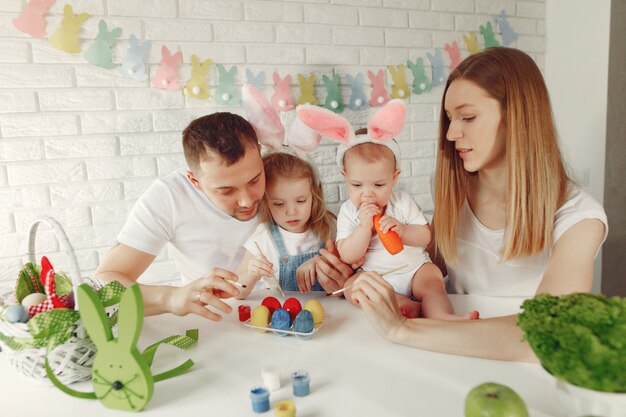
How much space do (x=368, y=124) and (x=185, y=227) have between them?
0.72m

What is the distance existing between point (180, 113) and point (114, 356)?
1.54 metres

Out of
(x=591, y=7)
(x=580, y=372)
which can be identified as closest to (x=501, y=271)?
(x=580, y=372)

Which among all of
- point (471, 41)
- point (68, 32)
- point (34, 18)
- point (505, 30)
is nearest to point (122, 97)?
point (68, 32)

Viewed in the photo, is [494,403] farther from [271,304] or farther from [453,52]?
[453,52]

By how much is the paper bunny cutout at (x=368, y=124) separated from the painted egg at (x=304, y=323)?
2.07 feet

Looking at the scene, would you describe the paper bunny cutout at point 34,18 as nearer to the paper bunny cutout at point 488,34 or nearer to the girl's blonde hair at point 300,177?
the girl's blonde hair at point 300,177

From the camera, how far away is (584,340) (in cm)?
66

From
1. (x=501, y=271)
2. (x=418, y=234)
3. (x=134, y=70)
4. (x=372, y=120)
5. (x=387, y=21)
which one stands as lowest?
(x=501, y=271)

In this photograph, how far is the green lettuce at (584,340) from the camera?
0.65 meters

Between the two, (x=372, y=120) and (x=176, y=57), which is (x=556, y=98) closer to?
(x=372, y=120)

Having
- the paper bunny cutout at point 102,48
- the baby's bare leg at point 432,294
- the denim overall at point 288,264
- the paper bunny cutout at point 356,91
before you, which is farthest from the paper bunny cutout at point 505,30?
the paper bunny cutout at point 102,48

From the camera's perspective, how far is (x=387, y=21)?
2533 mm

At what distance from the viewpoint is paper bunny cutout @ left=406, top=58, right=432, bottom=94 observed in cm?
259

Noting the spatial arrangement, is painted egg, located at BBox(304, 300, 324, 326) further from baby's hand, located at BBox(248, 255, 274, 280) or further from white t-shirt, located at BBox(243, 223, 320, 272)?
white t-shirt, located at BBox(243, 223, 320, 272)
